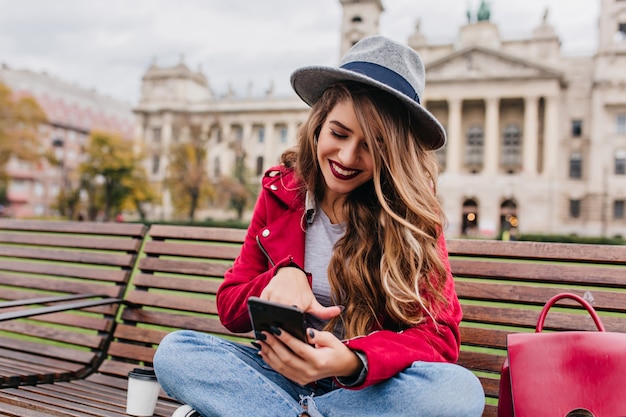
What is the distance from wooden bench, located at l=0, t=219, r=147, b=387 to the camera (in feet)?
10.3

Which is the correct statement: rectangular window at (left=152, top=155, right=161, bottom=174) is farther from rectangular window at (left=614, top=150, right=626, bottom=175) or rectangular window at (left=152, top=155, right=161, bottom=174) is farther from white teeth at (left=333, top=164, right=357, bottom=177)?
white teeth at (left=333, top=164, right=357, bottom=177)

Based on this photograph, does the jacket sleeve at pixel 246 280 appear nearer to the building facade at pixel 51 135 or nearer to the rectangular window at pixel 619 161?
the rectangular window at pixel 619 161

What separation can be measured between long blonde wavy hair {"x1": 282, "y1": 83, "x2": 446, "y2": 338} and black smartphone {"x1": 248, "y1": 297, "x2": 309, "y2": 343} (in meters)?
0.46

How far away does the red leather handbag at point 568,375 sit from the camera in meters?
1.81

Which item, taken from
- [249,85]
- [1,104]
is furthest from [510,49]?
[1,104]

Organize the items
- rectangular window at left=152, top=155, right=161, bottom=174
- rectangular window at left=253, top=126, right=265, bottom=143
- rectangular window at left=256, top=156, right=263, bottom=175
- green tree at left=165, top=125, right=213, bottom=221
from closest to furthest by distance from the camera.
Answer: green tree at left=165, top=125, right=213, bottom=221 < rectangular window at left=253, top=126, right=265, bottom=143 < rectangular window at left=256, top=156, right=263, bottom=175 < rectangular window at left=152, top=155, right=161, bottom=174

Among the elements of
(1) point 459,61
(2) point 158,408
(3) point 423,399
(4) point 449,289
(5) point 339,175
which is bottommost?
(2) point 158,408

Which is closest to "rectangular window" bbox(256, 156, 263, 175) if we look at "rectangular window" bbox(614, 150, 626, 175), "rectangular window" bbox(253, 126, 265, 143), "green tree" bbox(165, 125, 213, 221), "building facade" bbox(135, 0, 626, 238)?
"rectangular window" bbox(253, 126, 265, 143)

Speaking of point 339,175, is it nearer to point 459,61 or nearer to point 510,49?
point 459,61

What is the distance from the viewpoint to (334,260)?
2.12m

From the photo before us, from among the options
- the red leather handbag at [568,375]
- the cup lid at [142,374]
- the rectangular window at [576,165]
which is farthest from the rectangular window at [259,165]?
the red leather handbag at [568,375]

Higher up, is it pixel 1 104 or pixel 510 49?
pixel 510 49

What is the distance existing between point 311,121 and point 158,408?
56.8 inches

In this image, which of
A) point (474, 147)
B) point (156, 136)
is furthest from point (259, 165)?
point (474, 147)
